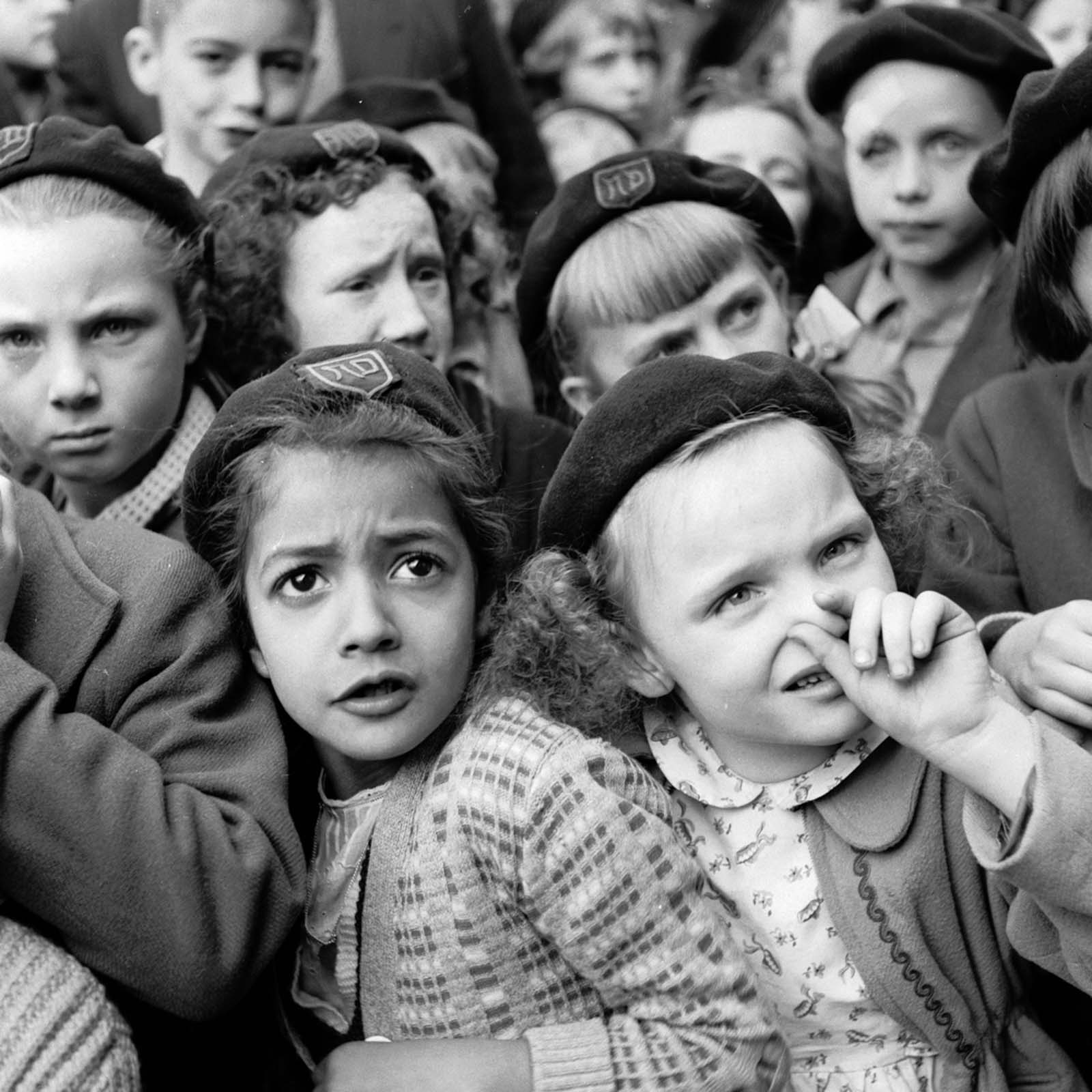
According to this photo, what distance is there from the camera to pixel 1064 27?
375 cm

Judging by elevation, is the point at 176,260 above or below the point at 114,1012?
above

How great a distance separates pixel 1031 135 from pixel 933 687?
0.90 meters

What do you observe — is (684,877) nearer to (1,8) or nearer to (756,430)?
(756,430)

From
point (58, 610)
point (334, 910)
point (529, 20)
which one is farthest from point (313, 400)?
point (529, 20)

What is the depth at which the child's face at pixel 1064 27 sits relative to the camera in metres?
3.70

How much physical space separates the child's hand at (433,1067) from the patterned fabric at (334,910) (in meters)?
0.12

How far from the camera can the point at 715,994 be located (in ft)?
5.27

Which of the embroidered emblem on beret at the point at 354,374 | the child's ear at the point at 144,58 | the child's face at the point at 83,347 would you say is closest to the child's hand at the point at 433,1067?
the embroidered emblem on beret at the point at 354,374

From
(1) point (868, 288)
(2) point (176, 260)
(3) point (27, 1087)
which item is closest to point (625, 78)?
(1) point (868, 288)

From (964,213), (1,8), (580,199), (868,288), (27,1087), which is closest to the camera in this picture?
(27,1087)

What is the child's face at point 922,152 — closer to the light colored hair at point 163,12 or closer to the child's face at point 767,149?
the child's face at point 767,149

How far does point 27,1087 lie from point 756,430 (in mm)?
1072

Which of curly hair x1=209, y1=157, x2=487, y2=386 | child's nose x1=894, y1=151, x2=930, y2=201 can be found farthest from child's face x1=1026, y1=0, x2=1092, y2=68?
curly hair x1=209, y1=157, x2=487, y2=386

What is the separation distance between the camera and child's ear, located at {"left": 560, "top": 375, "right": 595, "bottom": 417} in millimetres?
2701
